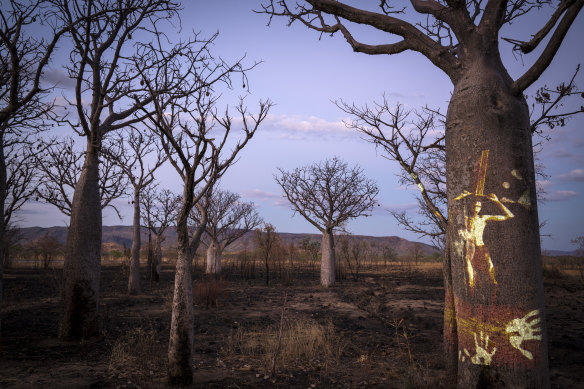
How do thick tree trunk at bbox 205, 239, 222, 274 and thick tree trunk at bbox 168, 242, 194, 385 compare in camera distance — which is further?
thick tree trunk at bbox 205, 239, 222, 274

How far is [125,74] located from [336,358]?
5924 mm

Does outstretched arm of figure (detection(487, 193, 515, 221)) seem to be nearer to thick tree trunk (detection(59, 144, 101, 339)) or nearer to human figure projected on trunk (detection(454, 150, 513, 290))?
human figure projected on trunk (detection(454, 150, 513, 290))

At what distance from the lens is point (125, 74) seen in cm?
613

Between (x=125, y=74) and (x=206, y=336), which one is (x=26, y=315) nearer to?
(x=206, y=336)

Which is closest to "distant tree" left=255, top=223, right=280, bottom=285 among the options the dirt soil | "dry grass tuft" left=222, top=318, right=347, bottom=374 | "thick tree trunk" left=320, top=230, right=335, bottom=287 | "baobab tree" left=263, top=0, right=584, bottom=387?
"thick tree trunk" left=320, top=230, right=335, bottom=287

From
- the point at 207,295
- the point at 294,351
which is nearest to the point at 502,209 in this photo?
the point at 294,351

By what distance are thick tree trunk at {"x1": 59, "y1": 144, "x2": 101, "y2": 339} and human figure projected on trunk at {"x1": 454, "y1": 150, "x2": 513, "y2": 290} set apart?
5.69 m

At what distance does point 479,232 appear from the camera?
2.33m

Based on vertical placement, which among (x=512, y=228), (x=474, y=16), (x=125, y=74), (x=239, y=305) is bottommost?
(x=239, y=305)

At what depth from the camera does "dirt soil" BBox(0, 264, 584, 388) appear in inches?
154

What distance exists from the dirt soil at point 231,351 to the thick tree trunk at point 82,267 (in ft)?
0.95

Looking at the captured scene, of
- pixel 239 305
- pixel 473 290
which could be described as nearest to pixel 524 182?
pixel 473 290

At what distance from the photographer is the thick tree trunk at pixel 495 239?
2.16 metres

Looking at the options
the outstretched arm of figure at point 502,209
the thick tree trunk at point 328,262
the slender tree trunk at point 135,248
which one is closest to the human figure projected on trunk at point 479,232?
the outstretched arm of figure at point 502,209
